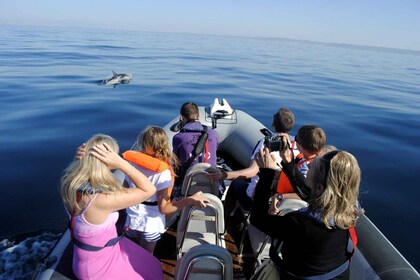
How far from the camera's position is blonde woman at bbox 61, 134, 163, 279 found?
6.23ft

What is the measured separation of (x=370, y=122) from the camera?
36.9 ft

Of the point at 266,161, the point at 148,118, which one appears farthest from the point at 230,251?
the point at 148,118

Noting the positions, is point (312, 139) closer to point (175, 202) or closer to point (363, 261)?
point (363, 261)

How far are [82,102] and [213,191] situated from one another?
32.3 feet

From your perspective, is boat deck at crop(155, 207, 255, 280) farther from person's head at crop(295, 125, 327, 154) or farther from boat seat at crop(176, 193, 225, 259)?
person's head at crop(295, 125, 327, 154)

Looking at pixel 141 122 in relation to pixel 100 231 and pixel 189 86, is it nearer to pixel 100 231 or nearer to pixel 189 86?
pixel 189 86

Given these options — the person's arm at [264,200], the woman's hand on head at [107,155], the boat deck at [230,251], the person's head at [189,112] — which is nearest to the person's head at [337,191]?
the person's arm at [264,200]

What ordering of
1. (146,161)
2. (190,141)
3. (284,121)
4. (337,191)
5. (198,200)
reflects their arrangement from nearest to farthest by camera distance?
(337,191) < (198,200) < (146,161) < (284,121) < (190,141)

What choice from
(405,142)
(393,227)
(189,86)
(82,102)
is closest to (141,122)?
(82,102)

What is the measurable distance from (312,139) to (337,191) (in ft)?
3.67

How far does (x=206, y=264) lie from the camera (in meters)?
2.03

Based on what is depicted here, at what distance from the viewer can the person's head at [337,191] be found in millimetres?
1789

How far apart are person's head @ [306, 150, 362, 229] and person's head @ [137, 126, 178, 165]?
1.32 m

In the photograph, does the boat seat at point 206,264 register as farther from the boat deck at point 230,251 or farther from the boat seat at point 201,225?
the boat deck at point 230,251
